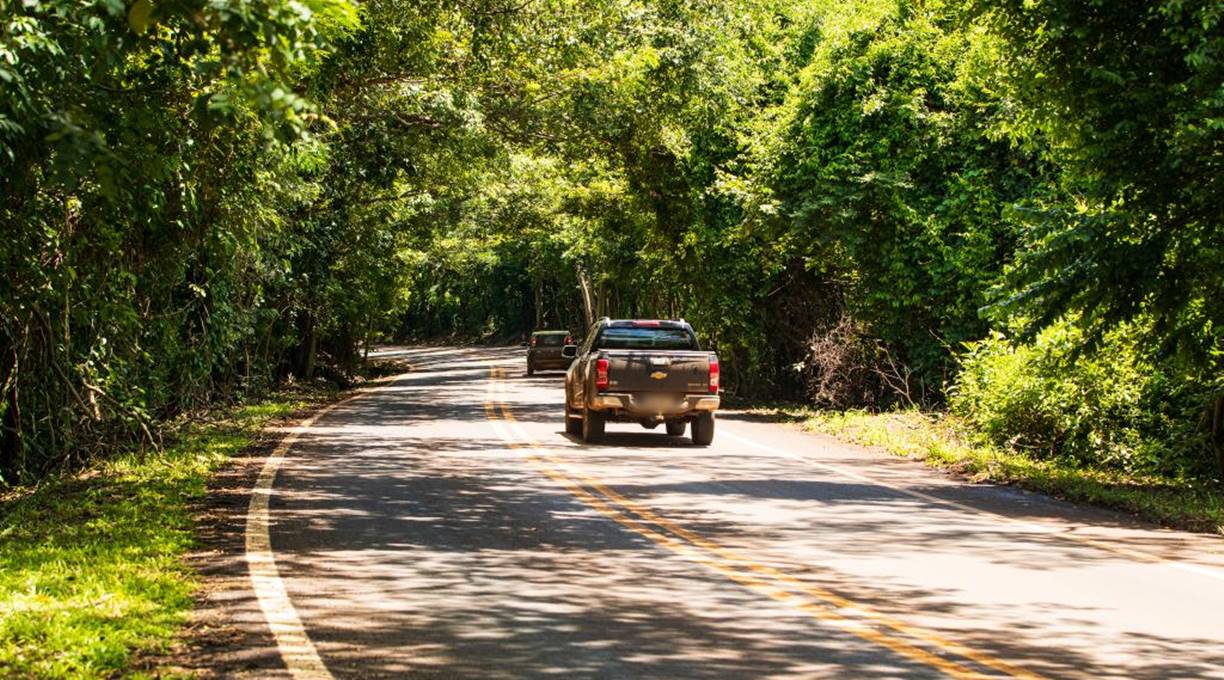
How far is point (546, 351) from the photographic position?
1799 inches

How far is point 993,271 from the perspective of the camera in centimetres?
2305

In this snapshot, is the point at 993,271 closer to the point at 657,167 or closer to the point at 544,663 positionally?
the point at 657,167

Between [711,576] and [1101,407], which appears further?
[1101,407]

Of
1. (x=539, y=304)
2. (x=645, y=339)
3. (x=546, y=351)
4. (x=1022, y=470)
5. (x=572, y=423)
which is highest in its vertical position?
(x=539, y=304)

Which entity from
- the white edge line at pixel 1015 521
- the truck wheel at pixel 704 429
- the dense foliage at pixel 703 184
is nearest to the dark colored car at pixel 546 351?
the dense foliage at pixel 703 184

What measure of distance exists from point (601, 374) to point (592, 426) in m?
0.94

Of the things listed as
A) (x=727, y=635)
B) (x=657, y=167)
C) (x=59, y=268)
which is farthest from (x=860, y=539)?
(x=657, y=167)

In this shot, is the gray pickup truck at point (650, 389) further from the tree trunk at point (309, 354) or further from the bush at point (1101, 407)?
the tree trunk at point (309, 354)

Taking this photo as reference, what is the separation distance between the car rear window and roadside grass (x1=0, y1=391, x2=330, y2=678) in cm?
648

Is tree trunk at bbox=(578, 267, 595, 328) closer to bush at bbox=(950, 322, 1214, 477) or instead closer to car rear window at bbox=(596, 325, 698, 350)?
car rear window at bbox=(596, 325, 698, 350)

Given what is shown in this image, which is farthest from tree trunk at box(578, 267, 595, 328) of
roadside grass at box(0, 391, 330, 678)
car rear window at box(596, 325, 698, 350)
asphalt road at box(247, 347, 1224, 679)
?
roadside grass at box(0, 391, 330, 678)

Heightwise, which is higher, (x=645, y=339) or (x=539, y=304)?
(x=539, y=304)

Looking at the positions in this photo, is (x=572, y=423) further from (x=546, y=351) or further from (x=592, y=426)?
(x=546, y=351)

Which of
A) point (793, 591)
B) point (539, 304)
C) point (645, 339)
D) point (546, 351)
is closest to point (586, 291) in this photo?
point (546, 351)
